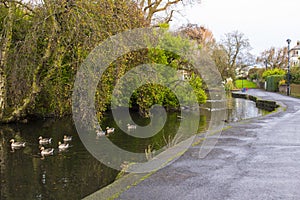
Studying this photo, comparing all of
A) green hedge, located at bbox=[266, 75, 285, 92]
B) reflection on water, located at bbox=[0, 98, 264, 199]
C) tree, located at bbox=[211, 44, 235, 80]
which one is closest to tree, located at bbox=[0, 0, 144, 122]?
reflection on water, located at bbox=[0, 98, 264, 199]

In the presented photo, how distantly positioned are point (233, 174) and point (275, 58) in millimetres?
74493

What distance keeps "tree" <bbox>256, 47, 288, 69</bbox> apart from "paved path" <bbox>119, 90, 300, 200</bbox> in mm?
68351

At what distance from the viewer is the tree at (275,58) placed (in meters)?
75.2

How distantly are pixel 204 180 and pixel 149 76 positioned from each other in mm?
9619

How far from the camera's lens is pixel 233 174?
6.82 m

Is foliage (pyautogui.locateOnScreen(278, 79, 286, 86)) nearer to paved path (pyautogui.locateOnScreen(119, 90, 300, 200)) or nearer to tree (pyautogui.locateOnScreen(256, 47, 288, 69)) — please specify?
tree (pyautogui.locateOnScreen(256, 47, 288, 69))

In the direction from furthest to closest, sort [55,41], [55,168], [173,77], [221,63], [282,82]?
[221,63]
[282,82]
[173,77]
[55,41]
[55,168]

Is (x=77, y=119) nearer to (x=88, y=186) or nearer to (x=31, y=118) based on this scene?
(x=88, y=186)

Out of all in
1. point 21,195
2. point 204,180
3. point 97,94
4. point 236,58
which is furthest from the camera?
point 236,58

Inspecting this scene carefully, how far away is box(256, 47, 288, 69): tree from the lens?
75.2m

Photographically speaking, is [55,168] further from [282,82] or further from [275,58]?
[275,58]

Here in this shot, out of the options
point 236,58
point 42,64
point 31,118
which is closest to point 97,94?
point 42,64

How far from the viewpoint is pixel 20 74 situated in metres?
13.8

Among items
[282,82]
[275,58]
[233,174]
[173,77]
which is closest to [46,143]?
[233,174]
